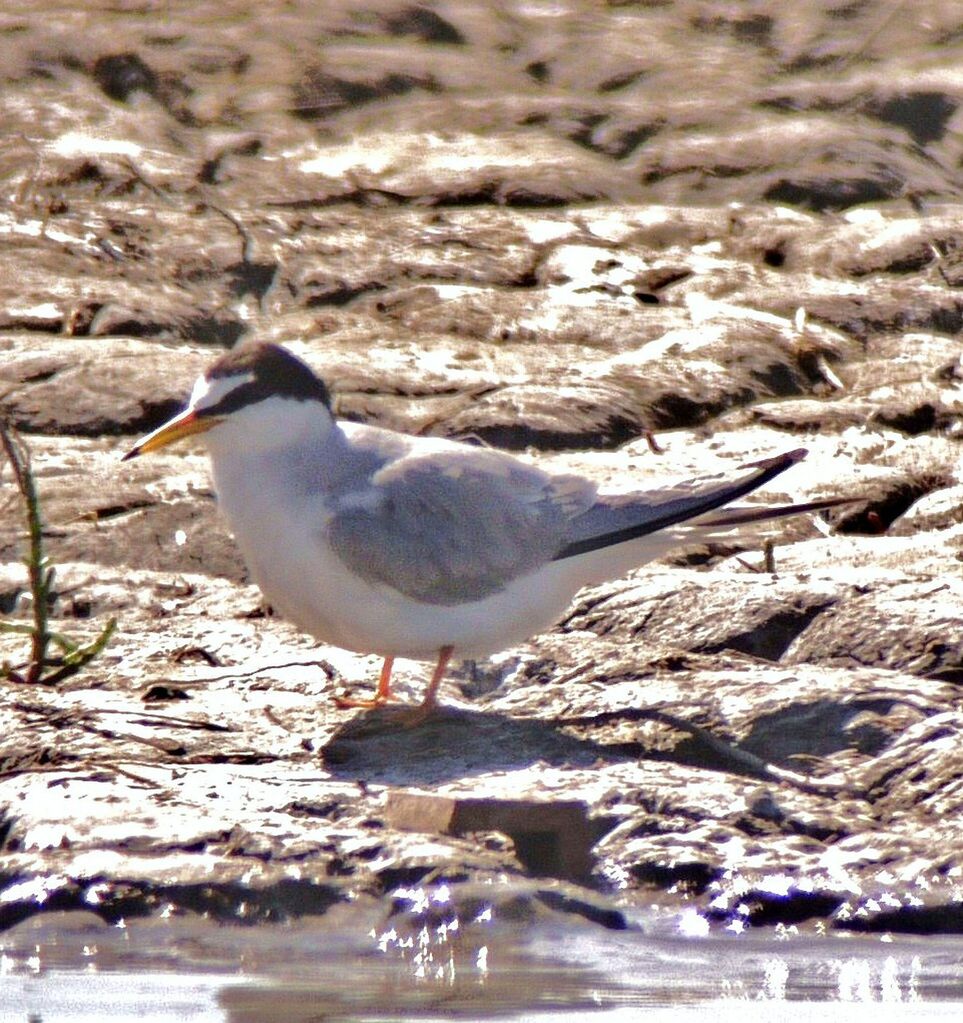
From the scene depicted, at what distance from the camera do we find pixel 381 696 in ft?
18.6

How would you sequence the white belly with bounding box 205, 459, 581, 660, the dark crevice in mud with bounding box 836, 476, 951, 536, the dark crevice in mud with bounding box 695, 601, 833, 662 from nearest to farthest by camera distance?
the white belly with bounding box 205, 459, 581, 660 < the dark crevice in mud with bounding box 695, 601, 833, 662 < the dark crevice in mud with bounding box 836, 476, 951, 536

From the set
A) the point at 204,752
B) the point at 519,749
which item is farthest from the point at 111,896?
the point at 519,749

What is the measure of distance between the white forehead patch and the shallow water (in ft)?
5.58

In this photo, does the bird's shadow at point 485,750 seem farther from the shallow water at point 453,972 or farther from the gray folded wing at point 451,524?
the shallow water at point 453,972

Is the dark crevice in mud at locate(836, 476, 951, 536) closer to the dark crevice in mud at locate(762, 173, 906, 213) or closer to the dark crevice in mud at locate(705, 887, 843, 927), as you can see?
the dark crevice in mud at locate(705, 887, 843, 927)

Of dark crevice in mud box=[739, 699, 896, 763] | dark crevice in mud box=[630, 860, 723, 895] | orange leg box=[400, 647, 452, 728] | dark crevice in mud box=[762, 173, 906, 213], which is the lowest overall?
dark crevice in mud box=[762, 173, 906, 213]

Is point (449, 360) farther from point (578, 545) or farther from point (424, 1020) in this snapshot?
point (424, 1020)

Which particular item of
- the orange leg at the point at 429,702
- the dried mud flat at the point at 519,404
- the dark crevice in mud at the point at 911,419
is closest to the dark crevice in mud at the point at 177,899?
the dried mud flat at the point at 519,404

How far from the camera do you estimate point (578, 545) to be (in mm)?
5742

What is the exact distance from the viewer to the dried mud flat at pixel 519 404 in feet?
14.8

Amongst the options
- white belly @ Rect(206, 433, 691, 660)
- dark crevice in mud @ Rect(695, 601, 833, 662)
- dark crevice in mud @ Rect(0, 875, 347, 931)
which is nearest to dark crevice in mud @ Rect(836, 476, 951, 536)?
dark crevice in mud @ Rect(695, 601, 833, 662)

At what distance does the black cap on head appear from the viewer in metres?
5.52

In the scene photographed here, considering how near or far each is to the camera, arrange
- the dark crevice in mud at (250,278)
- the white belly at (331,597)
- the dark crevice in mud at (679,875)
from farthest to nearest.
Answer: the dark crevice in mud at (250,278), the white belly at (331,597), the dark crevice in mud at (679,875)

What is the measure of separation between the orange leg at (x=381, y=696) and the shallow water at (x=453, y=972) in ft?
4.35
